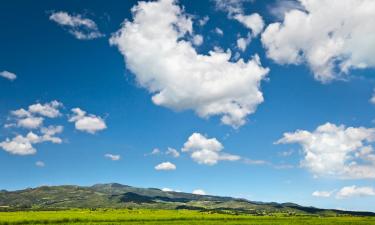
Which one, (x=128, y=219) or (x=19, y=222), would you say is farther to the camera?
(x=128, y=219)

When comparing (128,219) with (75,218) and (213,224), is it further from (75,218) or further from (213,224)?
(213,224)

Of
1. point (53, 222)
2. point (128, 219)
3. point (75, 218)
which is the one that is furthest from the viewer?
point (128, 219)

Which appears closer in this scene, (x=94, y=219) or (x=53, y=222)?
(x=53, y=222)

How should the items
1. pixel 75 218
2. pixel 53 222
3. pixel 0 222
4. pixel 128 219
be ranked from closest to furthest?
1. pixel 0 222
2. pixel 53 222
3. pixel 75 218
4. pixel 128 219

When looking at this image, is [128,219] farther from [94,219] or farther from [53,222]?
[53,222]

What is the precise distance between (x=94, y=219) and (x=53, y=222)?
12.6 m

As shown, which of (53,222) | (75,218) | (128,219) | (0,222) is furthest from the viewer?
(128,219)

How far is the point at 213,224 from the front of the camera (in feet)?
289

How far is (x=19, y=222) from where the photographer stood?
76688mm

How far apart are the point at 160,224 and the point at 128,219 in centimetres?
1946

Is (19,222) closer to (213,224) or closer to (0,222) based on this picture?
(0,222)

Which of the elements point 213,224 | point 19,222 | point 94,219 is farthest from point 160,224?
point 19,222

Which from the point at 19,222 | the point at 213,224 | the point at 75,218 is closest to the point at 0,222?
the point at 19,222

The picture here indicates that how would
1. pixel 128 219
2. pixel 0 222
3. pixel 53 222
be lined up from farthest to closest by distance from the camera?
pixel 128 219 < pixel 53 222 < pixel 0 222
